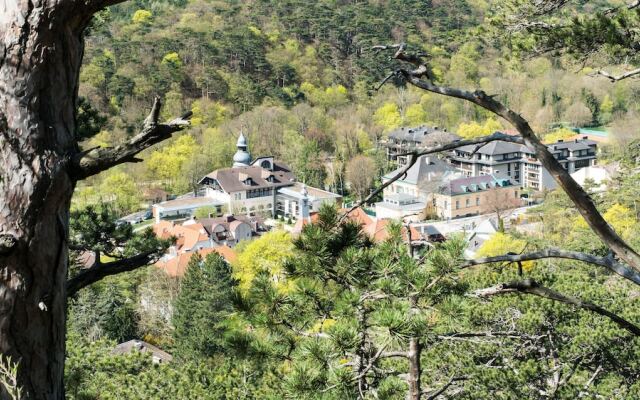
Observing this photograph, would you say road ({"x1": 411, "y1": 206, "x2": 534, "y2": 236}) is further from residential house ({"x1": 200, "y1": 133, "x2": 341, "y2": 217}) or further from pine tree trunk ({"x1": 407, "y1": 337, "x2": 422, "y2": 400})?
pine tree trunk ({"x1": 407, "y1": 337, "x2": 422, "y2": 400})

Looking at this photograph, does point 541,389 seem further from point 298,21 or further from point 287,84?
point 298,21

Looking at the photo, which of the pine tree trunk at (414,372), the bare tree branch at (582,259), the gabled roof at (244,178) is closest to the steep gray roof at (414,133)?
the gabled roof at (244,178)

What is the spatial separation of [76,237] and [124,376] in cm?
114

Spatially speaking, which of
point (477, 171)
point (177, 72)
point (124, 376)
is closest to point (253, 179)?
point (477, 171)

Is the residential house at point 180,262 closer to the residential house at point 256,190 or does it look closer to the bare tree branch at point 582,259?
the residential house at point 256,190

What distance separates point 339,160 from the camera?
94.4 ft

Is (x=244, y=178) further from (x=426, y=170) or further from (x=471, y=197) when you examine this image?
(x=471, y=197)

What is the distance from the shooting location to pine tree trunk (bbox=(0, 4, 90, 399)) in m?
1.35

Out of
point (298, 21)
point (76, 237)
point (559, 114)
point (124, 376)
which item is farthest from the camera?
point (298, 21)

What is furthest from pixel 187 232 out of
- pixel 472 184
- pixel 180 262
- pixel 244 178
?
pixel 472 184

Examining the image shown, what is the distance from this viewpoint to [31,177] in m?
1.36

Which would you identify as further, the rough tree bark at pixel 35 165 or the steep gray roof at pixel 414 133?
the steep gray roof at pixel 414 133

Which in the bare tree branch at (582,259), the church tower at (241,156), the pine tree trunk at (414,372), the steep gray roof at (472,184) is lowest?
the steep gray roof at (472,184)

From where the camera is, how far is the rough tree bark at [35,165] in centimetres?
135
